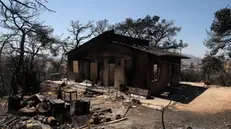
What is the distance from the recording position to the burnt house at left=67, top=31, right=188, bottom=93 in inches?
513

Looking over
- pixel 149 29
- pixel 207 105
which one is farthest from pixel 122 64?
pixel 149 29

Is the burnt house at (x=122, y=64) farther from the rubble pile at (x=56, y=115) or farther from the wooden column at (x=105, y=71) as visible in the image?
the rubble pile at (x=56, y=115)

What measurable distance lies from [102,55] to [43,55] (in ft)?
23.3

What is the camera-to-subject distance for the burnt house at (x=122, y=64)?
13.0m

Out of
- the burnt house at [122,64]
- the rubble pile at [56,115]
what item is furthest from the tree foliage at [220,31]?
the rubble pile at [56,115]

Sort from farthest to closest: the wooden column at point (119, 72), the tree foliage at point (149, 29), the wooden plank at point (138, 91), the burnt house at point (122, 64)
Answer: the tree foliage at point (149, 29) → the wooden column at point (119, 72) → the burnt house at point (122, 64) → the wooden plank at point (138, 91)

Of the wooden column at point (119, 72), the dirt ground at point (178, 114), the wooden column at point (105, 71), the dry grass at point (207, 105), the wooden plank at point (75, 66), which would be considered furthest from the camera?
the wooden plank at point (75, 66)

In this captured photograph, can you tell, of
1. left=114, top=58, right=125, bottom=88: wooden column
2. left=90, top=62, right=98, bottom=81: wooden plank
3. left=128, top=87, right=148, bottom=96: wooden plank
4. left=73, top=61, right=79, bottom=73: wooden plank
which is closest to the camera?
left=128, top=87, right=148, bottom=96: wooden plank

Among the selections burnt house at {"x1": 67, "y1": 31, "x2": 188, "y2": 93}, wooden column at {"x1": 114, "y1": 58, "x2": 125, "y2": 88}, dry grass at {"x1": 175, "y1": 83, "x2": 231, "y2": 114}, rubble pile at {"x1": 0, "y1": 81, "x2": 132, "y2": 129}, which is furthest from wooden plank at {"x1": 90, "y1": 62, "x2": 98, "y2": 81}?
dry grass at {"x1": 175, "y1": 83, "x2": 231, "y2": 114}

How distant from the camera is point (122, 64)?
1357 centimetres

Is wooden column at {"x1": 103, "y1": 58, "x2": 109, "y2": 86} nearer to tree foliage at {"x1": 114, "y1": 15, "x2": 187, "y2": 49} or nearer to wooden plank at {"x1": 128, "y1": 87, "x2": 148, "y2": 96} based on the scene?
wooden plank at {"x1": 128, "y1": 87, "x2": 148, "y2": 96}

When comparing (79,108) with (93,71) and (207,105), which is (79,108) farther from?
(93,71)

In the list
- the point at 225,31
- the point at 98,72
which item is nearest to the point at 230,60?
the point at 225,31

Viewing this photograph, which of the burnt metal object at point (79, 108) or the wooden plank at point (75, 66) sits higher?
A: the wooden plank at point (75, 66)
